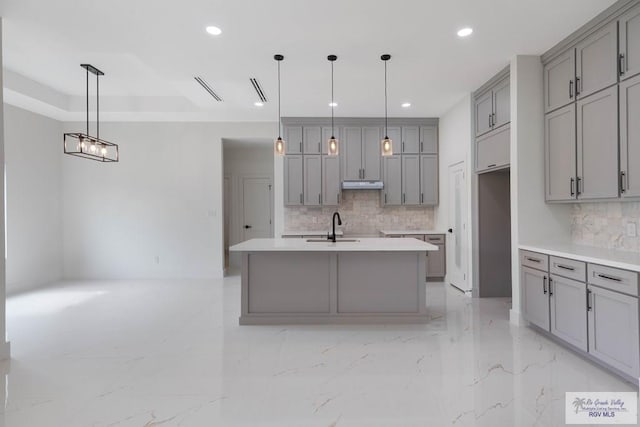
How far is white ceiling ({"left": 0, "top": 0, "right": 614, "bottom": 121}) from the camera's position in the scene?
9.02 feet

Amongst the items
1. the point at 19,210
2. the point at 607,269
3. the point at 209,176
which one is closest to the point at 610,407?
the point at 607,269

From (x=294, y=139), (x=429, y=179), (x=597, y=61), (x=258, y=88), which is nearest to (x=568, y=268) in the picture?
(x=597, y=61)

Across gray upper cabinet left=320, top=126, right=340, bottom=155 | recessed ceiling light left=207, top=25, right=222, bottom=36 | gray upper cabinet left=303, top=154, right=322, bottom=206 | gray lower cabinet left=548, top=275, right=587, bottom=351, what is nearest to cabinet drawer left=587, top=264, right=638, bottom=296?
gray lower cabinet left=548, top=275, right=587, bottom=351

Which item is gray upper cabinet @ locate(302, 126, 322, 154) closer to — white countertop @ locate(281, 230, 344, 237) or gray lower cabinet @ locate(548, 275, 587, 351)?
white countertop @ locate(281, 230, 344, 237)

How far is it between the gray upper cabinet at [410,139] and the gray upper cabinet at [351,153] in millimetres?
774

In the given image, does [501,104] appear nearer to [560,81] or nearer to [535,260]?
[560,81]

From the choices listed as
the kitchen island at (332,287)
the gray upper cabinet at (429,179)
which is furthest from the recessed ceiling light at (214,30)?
the gray upper cabinet at (429,179)

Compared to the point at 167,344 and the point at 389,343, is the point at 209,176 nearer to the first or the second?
the point at 167,344

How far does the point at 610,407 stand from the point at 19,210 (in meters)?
7.19

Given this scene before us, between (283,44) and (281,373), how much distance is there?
295cm

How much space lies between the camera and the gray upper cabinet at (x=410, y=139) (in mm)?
5996

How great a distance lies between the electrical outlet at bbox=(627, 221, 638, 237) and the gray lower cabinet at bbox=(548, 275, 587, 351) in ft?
2.25

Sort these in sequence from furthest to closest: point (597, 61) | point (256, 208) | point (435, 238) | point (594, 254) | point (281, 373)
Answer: point (256, 208)
point (435, 238)
point (597, 61)
point (594, 254)
point (281, 373)

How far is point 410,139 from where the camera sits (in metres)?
6.01
